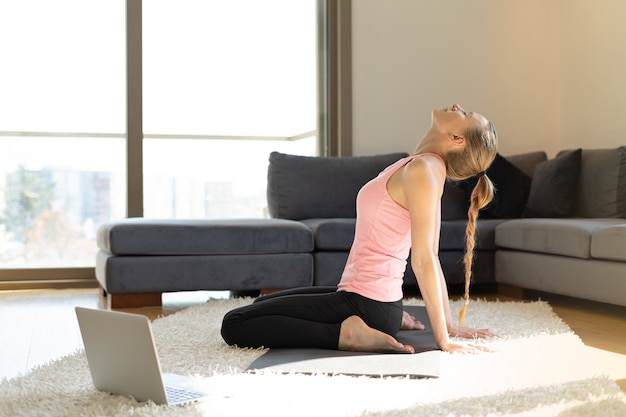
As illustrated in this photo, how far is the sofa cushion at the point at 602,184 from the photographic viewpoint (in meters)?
4.95

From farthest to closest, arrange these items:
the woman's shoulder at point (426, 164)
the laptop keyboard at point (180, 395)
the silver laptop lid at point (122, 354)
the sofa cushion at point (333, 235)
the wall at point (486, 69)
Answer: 1. the wall at point (486, 69)
2. the sofa cushion at point (333, 235)
3. the woman's shoulder at point (426, 164)
4. the laptop keyboard at point (180, 395)
5. the silver laptop lid at point (122, 354)

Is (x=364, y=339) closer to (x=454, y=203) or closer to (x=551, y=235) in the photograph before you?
(x=551, y=235)

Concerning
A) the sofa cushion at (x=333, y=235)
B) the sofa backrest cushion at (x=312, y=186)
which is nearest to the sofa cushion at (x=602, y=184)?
the sofa backrest cushion at (x=312, y=186)

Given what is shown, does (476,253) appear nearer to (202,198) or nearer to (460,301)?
(460,301)

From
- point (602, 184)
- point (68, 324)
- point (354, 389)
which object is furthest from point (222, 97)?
point (354, 389)

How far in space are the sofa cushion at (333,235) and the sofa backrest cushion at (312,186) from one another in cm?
60

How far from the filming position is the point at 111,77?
5727 millimetres

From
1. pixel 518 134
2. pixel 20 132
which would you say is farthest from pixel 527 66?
pixel 20 132

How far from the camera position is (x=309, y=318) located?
9.20 feet

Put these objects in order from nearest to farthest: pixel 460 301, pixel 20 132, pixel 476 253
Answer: pixel 460 301
pixel 476 253
pixel 20 132

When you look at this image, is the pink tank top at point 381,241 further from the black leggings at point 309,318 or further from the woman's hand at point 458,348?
the woman's hand at point 458,348

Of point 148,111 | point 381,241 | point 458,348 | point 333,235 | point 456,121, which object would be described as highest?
point 148,111

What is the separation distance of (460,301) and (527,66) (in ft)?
9.35

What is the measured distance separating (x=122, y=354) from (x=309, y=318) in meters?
0.88
